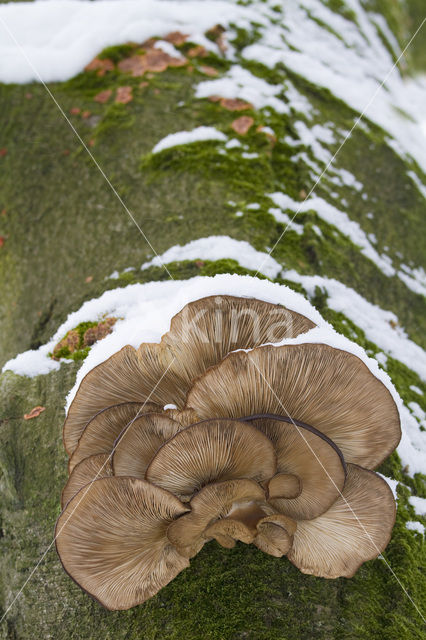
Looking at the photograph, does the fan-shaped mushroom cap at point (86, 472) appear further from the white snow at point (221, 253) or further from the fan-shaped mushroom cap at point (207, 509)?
the white snow at point (221, 253)

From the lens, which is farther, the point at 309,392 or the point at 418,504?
the point at 418,504

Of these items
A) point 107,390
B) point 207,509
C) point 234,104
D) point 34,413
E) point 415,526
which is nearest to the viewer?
point 207,509

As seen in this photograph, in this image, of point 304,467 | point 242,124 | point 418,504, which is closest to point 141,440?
point 304,467

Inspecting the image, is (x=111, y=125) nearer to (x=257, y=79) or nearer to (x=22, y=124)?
(x=22, y=124)

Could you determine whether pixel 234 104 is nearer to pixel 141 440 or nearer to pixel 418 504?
pixel 141 440

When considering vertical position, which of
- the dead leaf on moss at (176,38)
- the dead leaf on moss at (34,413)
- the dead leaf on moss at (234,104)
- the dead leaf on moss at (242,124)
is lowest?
the dead leaf on moss at (34,413)

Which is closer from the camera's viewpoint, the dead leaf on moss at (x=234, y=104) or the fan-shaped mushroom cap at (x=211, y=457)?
the fan-shaped mushroom cap at (x=211, y=457)

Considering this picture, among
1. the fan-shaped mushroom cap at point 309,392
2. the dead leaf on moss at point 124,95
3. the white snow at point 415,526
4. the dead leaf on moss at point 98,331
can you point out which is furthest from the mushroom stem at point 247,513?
the dead leaf on moss at point 124,95
